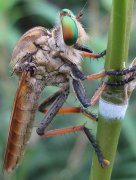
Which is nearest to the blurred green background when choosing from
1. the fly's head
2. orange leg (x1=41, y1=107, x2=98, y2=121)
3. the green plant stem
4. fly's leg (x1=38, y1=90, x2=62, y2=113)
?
fly's leg (x1=38, y1=90, x2=62, y2=113)

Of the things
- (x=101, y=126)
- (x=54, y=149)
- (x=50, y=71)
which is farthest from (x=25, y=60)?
(x=54, y=149)

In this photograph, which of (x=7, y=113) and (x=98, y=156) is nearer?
(x=98, y=156)

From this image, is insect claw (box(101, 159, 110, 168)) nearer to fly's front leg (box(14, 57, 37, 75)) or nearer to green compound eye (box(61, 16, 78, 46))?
green compound eye (box(61, 16, 78, 46))

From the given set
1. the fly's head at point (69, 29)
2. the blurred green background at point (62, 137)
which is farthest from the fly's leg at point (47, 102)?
the fly's head at point (69, 29)

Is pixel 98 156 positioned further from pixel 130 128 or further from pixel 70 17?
pixel 130 128

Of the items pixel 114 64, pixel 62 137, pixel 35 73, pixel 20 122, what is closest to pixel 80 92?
pixel 35 73

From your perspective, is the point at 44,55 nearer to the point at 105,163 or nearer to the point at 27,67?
the point at 27,67
